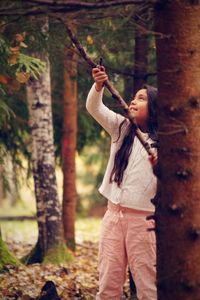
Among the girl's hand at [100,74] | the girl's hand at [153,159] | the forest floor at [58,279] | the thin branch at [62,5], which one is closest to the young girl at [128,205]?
the girl's hand at [100,74]

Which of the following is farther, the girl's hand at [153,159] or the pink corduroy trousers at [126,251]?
the pink corduroy trousers at [126,251]

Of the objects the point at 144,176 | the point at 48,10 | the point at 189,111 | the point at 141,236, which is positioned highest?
the point at 48,10

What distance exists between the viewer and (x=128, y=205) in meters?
5.29

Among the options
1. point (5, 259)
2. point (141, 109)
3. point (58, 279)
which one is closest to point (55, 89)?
point (5, 259)

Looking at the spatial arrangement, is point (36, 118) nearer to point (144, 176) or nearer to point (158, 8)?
point (144, 176)

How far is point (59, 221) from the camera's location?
372 inches

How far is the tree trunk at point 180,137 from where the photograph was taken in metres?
4.46

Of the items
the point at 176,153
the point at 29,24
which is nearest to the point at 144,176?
the point at 176,153

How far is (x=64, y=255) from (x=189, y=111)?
5.43m

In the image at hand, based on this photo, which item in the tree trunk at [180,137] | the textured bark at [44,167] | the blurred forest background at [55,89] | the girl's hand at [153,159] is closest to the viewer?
the tree trunk at [180,137]

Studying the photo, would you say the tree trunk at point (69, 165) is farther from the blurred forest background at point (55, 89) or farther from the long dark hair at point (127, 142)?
the long dark hair at point (127, 142)

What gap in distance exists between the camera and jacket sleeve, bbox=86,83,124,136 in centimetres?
524

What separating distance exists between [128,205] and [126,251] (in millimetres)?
447

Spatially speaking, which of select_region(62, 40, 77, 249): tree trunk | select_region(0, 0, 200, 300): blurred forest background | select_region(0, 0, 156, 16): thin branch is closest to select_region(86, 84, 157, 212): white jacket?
select_region(0, 0, 200, 300): blurred forest background
